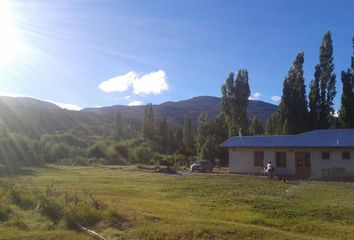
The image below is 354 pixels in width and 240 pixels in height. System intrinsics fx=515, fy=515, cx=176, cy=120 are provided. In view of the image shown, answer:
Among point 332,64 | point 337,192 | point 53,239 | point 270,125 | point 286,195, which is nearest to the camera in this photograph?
point 53,239

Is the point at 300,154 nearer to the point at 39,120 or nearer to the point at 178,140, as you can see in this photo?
→ the point at 178,140

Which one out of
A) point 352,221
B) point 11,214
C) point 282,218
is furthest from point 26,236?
point 352,221

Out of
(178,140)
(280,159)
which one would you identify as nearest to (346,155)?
(280,159)

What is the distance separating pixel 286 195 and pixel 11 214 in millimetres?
13352

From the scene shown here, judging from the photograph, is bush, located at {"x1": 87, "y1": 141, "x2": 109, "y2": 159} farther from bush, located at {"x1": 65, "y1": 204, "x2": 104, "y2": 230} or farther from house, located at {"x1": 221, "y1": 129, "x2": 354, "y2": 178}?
bush, located at {"x1": 65, "y1": 204, "x2": 104, "y2": 230}

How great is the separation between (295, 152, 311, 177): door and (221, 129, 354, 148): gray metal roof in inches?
39.5

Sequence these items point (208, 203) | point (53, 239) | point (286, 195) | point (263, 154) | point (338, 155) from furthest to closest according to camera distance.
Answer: point (263, 154)
point (338, 155)
point (286, 195)
point (208, 203)
point (53, 239)

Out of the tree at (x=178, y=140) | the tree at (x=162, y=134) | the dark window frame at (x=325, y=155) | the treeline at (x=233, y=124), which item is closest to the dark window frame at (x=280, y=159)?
the dark window frame at (x=325, y=155)

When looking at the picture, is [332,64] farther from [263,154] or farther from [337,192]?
[337,192]

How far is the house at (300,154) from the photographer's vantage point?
130 ft

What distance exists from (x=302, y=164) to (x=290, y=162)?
3.54ft

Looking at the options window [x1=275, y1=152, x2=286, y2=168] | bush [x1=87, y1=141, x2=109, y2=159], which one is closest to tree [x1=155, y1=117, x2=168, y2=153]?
bush [x1=87, y1=141, x2=109, y2=159]

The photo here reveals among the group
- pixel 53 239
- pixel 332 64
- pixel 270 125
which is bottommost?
pixel 53 239

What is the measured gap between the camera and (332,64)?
187 feet
